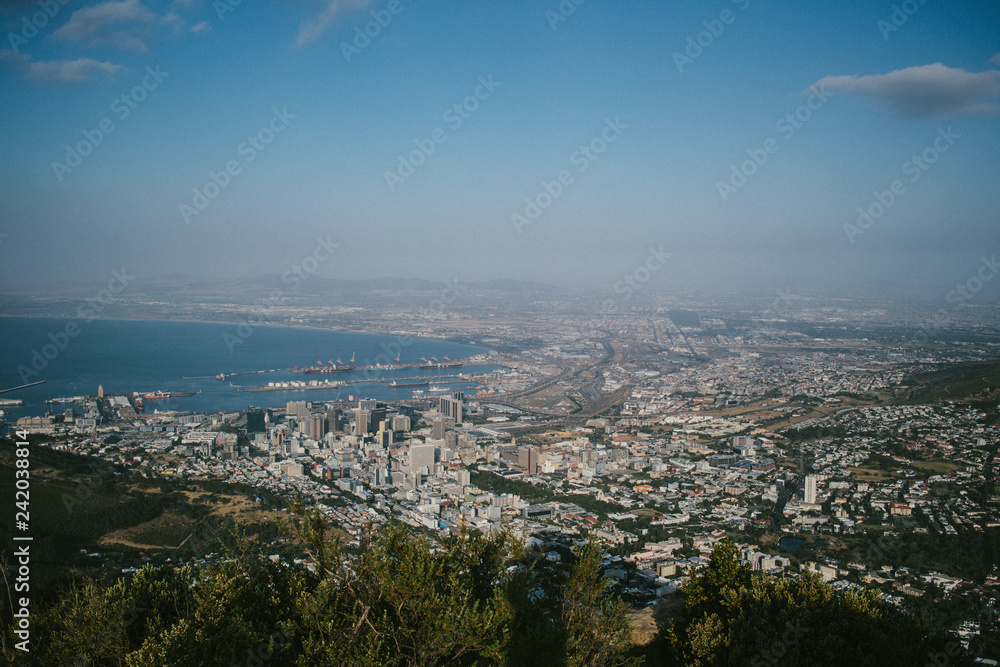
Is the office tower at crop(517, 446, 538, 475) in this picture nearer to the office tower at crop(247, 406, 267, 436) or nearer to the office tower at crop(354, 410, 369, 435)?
the office tower at crop(354, 410, 369, 435)

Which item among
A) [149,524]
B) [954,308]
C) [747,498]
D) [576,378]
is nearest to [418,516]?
[149,524]

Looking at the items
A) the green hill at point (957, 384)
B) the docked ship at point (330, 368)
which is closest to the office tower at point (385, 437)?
the docked ship at point (330, 368)

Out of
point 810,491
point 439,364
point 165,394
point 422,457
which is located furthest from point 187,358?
point 810,491

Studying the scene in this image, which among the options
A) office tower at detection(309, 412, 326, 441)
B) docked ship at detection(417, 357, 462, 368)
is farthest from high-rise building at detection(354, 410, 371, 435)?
docked ship at detection(417, 357, 462, 368)

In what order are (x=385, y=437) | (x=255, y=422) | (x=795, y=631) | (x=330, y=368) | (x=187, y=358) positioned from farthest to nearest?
1. (x=187, y=358)
2. (x=330, y=368)
3. (x=255, y=422)
4. (x=385, y=437)
5. (x=795, y=631)

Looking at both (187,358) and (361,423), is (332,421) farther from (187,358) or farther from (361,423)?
(187,358)

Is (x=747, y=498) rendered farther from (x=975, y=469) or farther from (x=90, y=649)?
(x=90, y=649)
